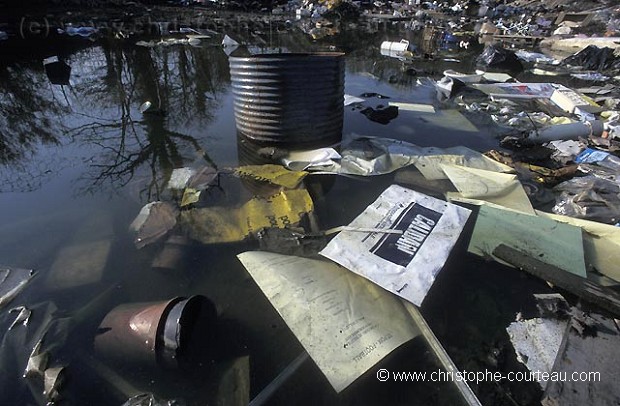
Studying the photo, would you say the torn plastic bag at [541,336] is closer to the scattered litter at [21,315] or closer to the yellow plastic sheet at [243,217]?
the yellow plastic sheet at [243,217]

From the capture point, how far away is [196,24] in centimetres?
1129

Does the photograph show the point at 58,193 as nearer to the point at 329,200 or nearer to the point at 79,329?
the point at 79,329

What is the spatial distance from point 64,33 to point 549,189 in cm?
1167

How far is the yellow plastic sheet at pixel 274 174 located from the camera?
257 centimetres

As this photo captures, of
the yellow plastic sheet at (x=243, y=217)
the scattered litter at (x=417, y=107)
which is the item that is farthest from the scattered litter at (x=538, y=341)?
the scattered litter at (x=417, y=107)

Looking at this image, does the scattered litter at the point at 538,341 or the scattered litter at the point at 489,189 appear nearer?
the scattered litter at the point at 538,341

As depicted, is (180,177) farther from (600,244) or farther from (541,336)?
(600,244)

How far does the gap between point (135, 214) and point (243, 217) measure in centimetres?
75

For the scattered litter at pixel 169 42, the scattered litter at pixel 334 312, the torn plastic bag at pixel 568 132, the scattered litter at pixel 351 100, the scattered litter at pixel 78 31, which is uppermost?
the scattered litter at pixel 78 31

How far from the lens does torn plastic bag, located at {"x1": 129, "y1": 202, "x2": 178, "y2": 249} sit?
203 centimetres

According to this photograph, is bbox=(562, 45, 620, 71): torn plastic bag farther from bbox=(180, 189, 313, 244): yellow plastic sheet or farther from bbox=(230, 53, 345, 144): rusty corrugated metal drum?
bbox=(180, 189, 313, 244): yellow plastic sheet

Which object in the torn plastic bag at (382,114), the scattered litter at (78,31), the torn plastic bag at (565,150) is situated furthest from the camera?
the scattered litter at (78,31)

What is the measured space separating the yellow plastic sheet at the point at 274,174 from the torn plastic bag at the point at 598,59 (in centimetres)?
741
